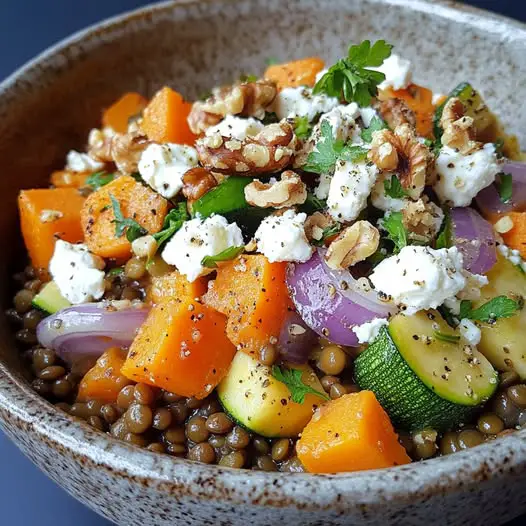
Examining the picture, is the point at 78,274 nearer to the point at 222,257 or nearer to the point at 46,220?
the point at 46,220

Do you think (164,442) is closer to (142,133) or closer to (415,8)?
(142,133)

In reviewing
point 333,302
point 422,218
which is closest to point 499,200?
point 422,218

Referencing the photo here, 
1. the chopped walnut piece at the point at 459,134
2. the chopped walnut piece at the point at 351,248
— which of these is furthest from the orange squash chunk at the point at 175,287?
the chopped walnut piece at the point at 459,134

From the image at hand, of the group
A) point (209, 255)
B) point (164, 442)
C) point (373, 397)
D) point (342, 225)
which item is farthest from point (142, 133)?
point (373, 397)

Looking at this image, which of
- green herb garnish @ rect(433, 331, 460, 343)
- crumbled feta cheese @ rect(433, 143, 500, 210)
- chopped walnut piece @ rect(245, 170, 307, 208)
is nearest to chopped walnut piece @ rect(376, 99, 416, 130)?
crumbled feta cheese @ rect(433, 143, 500, 210)

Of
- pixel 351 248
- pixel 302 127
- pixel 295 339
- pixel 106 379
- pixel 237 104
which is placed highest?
pixel 237 104

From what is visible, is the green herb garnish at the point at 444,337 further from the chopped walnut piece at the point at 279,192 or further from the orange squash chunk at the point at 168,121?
the orange squash chunk at the point at 168,121

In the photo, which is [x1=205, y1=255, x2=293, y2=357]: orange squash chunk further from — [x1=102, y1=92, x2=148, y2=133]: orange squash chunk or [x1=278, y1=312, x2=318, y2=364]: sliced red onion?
[x1=102, y1=92, x2=148, y2=133]: orange squash chunk
